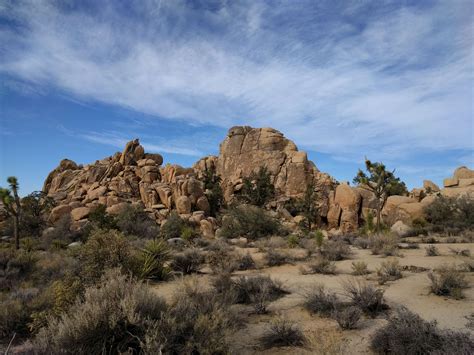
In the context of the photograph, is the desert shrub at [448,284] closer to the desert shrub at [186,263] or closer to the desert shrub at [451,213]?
the desert shrub at [186,263]

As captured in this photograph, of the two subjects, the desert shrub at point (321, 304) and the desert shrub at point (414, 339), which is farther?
the desert shrub at point (321, 304)

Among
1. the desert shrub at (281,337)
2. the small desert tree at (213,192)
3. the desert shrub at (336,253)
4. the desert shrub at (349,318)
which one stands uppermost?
the small desert tree at (213,192)

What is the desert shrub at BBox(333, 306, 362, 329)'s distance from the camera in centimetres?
603

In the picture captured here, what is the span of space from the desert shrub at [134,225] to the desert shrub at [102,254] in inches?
717

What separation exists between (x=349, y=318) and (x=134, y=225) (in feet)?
89.7

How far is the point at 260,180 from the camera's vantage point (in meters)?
49.6

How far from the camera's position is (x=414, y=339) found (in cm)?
471

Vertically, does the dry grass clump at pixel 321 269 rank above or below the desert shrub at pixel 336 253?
below

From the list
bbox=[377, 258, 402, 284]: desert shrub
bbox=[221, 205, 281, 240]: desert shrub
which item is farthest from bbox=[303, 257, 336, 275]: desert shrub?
bbox=[221, 205, 281, 240]: desert shrub

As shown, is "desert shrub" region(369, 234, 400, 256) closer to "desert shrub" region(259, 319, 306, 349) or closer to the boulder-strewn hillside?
"desert shrub" region(259, 319, 306, 349)

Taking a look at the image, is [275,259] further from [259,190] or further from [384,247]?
[259,190]

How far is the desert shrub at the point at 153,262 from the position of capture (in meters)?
10.2

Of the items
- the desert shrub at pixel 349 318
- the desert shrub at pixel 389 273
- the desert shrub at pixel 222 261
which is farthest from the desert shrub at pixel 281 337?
the desert shrub at pixel 222 261

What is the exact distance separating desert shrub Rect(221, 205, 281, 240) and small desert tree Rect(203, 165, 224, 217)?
17.5m
